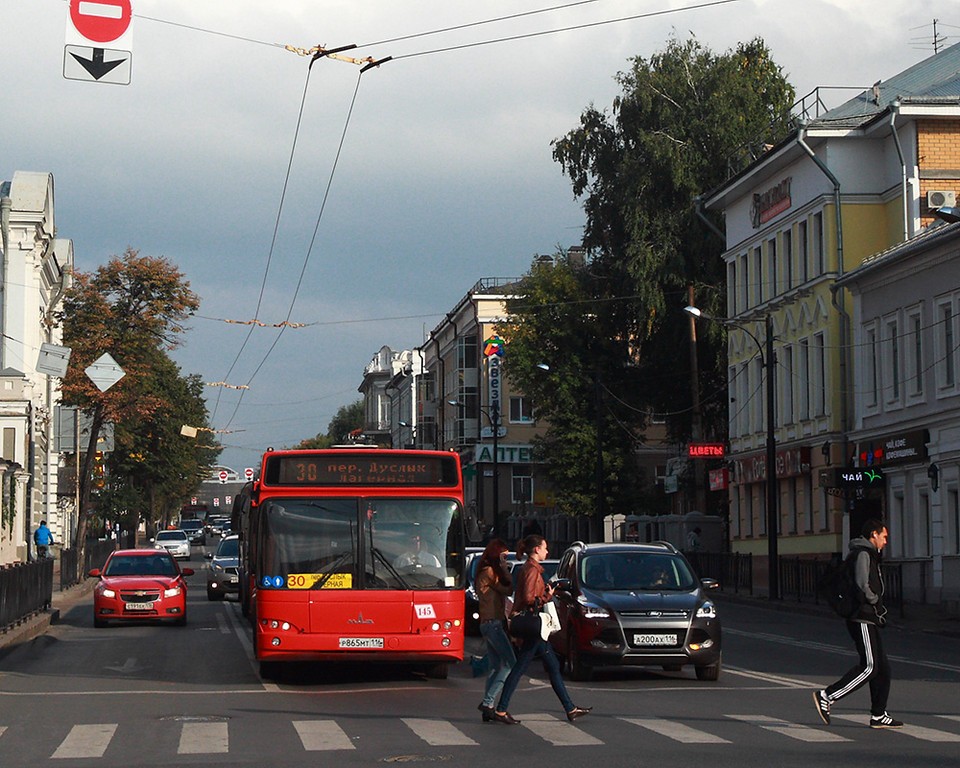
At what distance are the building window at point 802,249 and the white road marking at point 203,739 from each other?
133 ft

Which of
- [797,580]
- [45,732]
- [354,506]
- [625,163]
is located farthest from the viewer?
[625,163]

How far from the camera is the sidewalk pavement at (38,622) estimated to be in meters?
27.2

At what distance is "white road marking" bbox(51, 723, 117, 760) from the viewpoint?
12.7 m

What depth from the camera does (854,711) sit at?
51.5 feet

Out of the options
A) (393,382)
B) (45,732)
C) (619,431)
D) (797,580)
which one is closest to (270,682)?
(45,732)

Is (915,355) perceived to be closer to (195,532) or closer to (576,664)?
(576,664)

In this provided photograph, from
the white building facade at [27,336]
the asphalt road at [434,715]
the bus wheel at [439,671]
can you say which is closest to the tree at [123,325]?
the white building facade at [27,336]

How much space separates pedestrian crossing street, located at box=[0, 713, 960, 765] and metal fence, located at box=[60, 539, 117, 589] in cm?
3640

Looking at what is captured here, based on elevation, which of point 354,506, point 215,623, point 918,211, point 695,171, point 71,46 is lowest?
point 215,623

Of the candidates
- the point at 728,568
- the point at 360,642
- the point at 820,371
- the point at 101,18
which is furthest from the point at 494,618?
the point at 820,371

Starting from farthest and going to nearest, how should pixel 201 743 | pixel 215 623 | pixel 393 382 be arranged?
pixel 393 382 → pixel 215 623 → pixel 201 743

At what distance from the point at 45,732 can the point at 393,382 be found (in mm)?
122317

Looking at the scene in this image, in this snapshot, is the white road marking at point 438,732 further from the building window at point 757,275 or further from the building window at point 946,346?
the building window at point 757,275

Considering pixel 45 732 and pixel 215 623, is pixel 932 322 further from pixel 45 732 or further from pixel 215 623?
pixel 45 732
